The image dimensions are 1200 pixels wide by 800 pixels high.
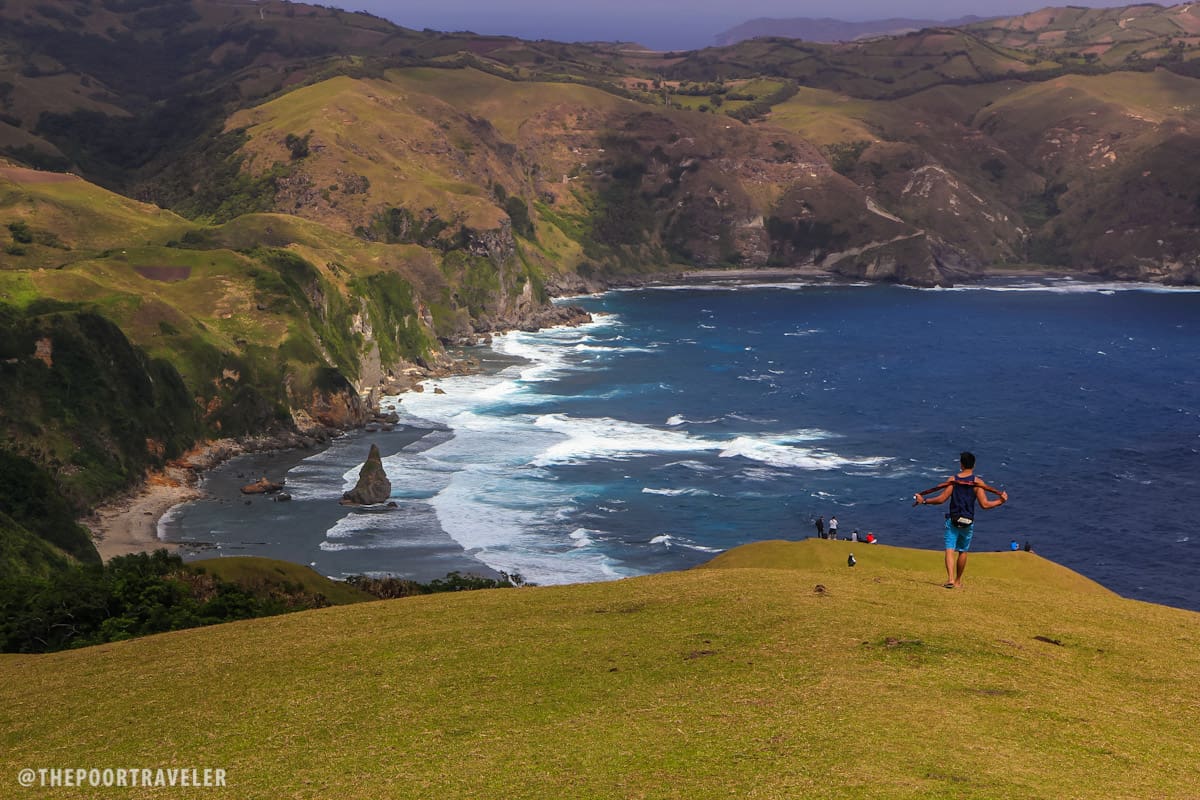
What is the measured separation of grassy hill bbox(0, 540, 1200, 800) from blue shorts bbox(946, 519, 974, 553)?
1464 millimetres

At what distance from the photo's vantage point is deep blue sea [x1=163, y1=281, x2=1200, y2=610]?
86625 millimetres

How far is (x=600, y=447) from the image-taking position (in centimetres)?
11844

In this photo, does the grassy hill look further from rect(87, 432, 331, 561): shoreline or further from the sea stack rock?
the sea stack rock

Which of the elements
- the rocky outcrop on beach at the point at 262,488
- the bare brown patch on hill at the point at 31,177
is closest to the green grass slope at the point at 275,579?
the rocky outcrop on beach at the point at 262,488

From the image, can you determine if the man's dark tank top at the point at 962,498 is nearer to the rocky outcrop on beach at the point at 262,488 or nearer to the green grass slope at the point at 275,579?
the green grass slope at the point at 275,579

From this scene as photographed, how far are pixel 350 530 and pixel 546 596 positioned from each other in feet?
191

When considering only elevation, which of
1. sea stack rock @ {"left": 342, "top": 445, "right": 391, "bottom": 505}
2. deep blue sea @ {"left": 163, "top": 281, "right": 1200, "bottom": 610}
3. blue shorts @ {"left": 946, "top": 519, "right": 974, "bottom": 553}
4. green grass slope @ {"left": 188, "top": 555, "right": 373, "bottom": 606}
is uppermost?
blue shorts @ {"left": 946, "top": 519, "right": 974, "bottom": 553}

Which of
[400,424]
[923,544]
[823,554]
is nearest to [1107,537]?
[923,544]

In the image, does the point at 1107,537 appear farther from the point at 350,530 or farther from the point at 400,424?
the point at 400,424

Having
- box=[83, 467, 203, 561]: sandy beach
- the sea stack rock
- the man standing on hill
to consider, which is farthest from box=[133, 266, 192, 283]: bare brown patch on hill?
the man standing on hill

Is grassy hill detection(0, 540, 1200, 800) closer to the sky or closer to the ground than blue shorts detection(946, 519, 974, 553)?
closer to the ground

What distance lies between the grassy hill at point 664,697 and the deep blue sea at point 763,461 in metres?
22.3

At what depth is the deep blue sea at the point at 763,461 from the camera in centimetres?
8662

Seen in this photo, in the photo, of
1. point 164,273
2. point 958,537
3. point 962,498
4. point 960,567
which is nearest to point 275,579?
point 960,567
